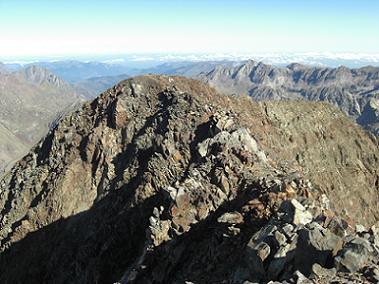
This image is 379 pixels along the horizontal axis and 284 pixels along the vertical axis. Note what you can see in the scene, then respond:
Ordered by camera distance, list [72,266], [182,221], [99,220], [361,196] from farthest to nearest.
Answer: [361,196]
[99,220]
[72,266]
[182,221]

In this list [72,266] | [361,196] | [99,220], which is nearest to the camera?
[72,266]

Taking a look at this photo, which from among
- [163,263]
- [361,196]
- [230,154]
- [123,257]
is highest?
[230,154]

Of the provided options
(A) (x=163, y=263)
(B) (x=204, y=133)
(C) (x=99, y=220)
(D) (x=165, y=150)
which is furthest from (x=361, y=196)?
(A) (x=163, y=263)

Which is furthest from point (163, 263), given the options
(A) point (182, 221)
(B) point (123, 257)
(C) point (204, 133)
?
(C) point (204, 133)

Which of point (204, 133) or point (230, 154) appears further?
point (204, 133)

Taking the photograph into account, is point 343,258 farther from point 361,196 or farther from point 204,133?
point 361,196

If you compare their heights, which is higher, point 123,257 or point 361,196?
point 123,257
